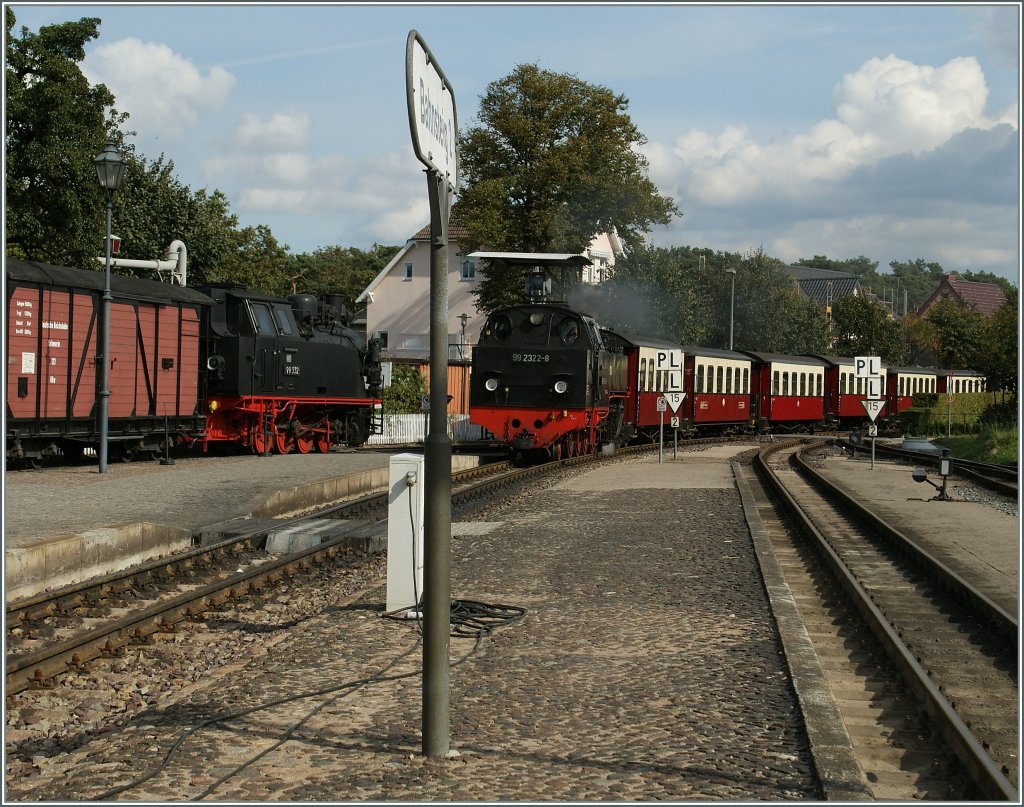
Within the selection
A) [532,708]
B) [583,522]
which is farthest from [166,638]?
[583,522]

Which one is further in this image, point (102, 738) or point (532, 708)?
point (532, 708)

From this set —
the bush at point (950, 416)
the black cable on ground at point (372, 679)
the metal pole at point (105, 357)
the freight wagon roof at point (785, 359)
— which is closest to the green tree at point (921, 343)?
the bush at point (950, 416)

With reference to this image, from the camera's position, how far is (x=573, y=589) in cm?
1002

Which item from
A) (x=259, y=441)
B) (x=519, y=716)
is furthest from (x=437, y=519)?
(x=259, y=441)

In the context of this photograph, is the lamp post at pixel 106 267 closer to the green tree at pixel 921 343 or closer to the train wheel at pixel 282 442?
the train wheel at pixel 282 442

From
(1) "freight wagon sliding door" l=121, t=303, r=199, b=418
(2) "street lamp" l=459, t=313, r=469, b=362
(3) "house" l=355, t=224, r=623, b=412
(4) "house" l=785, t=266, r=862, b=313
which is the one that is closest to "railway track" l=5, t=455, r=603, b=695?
(1) "freight wagon sliding door" l=121, t=303, r=199, b=418

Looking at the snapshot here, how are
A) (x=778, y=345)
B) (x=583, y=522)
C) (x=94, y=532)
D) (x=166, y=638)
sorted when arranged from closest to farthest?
(x=166, y=638) < (x=94, y=532) < (x=583, y=522) < (x=778, y=345)

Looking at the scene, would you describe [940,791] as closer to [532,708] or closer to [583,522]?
[532,708]

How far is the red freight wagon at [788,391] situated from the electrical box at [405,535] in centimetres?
3605

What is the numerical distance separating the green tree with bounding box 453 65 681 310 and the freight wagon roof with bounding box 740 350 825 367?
782 centimetres

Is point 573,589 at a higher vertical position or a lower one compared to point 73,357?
lower

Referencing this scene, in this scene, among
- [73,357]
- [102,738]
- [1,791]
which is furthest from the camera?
[73,357]

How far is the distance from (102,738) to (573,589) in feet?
16.4

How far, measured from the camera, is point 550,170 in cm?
4631
